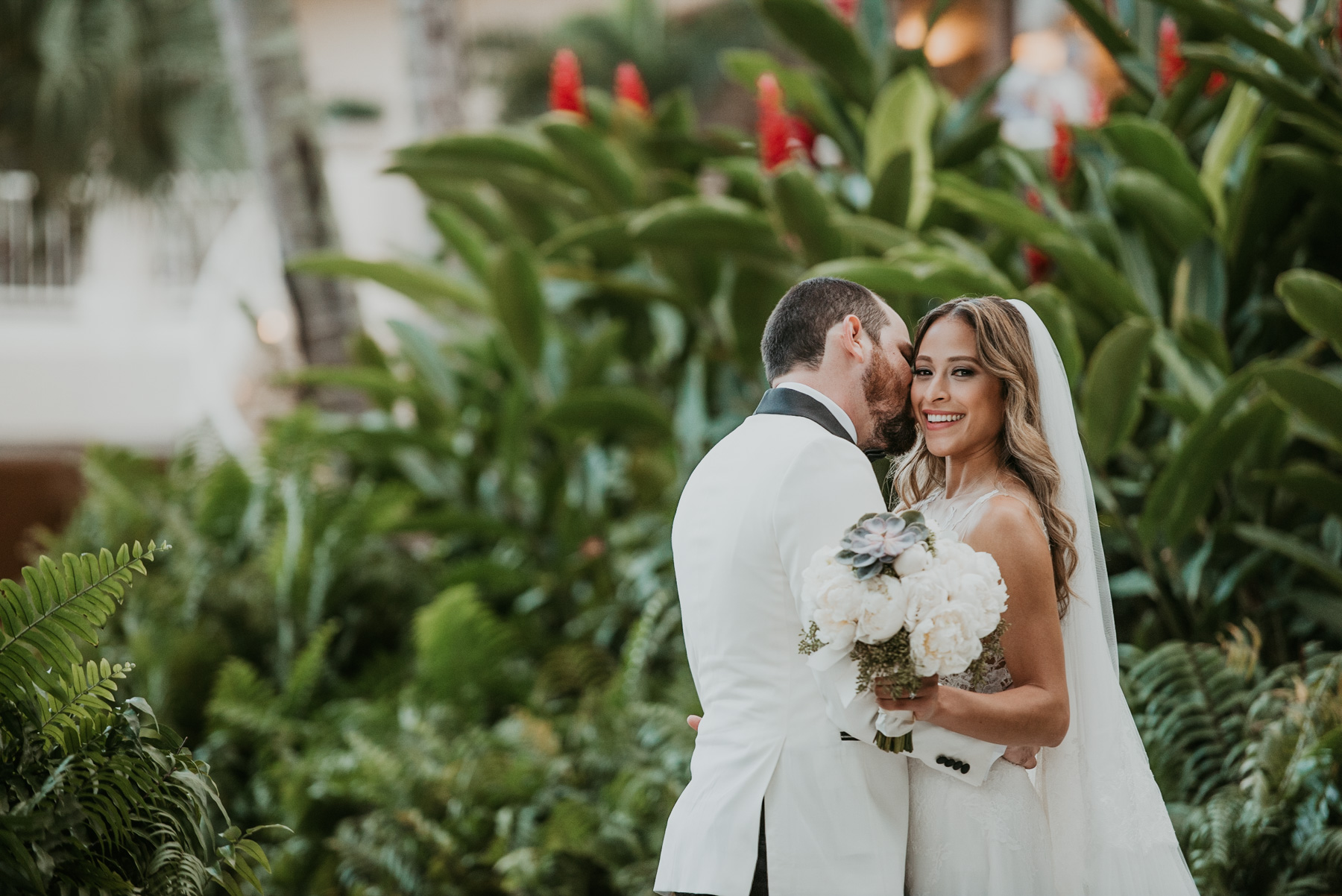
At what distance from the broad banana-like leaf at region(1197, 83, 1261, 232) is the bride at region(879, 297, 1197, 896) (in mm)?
2022

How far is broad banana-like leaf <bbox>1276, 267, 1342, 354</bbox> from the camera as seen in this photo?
8.92 feet

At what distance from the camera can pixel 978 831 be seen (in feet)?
5.32

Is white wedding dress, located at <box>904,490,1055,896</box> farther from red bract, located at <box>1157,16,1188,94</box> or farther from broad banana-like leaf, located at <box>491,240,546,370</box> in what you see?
broad banana-like leaf, located at <box>491,240,546,370</box>

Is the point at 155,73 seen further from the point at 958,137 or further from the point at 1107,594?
the point at 1107,594

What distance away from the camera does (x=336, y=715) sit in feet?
14.8

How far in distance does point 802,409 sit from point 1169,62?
2934 millimetres

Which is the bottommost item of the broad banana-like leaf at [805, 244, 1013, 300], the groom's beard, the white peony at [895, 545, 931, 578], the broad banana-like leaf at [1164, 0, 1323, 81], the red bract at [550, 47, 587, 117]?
the white peony at [895, 545, 931, 578]

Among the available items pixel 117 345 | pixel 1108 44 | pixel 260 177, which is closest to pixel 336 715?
pixel 260 177

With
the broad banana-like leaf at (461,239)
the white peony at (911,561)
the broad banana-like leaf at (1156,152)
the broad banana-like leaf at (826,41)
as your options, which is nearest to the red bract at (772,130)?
the broad banana-like leaf at (826,41)

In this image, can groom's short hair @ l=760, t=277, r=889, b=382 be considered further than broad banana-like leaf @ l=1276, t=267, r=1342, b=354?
No

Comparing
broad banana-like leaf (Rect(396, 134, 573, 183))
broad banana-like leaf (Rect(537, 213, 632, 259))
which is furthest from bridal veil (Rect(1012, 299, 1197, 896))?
broad banana-like leaf (Rect(396, 134, 573, 183))

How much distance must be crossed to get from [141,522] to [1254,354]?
4.79 meters

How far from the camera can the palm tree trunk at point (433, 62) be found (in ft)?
20.7

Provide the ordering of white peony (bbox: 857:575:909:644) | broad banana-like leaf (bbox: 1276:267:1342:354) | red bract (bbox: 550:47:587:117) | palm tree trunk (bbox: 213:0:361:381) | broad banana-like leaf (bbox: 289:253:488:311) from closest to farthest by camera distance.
Answer: white peony (bbox: 857:575:909:644) < broad banana-like leaf (bbox: 1276:267:1342:354) < broad banana-like leaf (bbox: 289:253:488:311) < red bract (bbox: 550:47:587:117) < palm tree trunk (bbox: 213:0:361:381)
